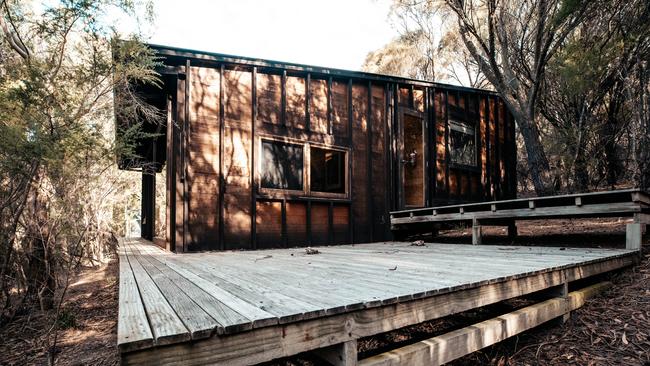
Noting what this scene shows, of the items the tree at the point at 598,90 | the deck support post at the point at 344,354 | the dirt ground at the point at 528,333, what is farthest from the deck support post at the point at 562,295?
the tree at the point at 598,90

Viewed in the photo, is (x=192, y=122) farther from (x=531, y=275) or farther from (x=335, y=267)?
(x=531, y=275)

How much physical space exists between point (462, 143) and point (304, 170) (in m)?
4.36

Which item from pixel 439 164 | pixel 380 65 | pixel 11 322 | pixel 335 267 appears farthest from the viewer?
pixel 380 65

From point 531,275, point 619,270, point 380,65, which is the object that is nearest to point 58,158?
point 531,275

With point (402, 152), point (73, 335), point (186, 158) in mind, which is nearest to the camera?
point (73, 335)

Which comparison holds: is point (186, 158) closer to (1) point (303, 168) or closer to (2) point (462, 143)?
(1) point (303, 168)

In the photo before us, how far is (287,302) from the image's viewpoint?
5.68ft

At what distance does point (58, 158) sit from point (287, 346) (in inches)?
151

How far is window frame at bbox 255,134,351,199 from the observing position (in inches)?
230

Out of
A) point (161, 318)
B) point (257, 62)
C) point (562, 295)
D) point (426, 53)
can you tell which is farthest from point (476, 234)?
point (426, 53)

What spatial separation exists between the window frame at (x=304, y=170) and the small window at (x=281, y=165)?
5 centimetres

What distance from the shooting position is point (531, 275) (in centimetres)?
256

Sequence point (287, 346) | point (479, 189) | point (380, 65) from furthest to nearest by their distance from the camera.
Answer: point (380, 65) → point (479, 189) → point (287, 346)

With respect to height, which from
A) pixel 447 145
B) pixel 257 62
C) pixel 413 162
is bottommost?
pixel 413 162
